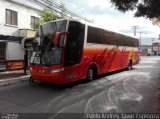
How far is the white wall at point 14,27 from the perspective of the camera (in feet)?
66.6

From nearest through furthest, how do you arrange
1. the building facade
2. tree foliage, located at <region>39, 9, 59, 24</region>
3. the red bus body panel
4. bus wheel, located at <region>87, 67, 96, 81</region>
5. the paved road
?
1. the paved road
2. the red bus body panel
3. bus wheel, located at <region>87, 67, 96, 81</region>
4. the building facade
5. tree foliage, located at <region>39, 9, 59, 24</region>

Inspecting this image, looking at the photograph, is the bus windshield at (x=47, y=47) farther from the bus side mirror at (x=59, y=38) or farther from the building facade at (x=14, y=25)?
the building facade at (x=14, y=25)

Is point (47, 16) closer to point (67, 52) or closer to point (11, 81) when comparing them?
point (11, 81)

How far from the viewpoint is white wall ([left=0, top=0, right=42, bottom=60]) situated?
20.3 m

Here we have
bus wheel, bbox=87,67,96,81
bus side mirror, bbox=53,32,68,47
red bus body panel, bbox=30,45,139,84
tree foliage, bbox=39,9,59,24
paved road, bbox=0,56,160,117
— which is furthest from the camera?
tree foliage, bbox=39,9,59,24

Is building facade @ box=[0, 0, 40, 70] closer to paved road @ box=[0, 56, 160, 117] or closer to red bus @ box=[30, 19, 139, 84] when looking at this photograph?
red bus @ box=[30, 19, 139, 84]

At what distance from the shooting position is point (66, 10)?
2286 cm

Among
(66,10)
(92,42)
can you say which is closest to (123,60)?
(92,42)

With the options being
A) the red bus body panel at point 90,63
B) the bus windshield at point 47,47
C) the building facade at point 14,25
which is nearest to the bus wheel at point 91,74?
the red bus body panel at point 90,63

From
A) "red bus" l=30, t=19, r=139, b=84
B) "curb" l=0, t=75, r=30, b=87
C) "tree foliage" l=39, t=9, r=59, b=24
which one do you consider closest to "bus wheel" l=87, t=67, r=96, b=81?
"red bus" l=30, t=19, r=139, b=84

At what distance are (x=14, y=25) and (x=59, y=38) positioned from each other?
12891 mm

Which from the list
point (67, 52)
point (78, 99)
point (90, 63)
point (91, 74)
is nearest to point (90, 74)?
point (91, 74)

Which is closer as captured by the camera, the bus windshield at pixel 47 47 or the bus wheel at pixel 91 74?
the bus windshield at pixel 47 47

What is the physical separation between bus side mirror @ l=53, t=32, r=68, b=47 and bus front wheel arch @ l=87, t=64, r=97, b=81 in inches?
122
